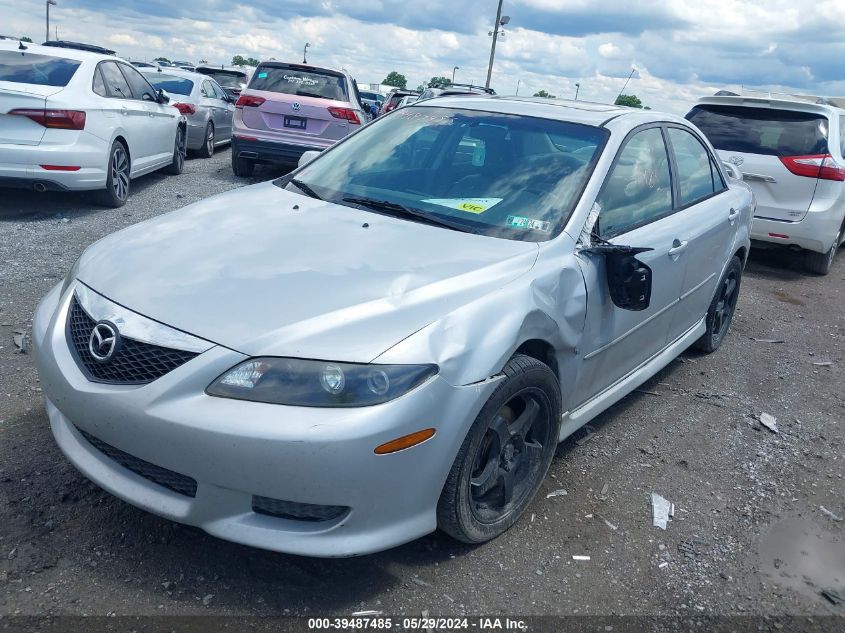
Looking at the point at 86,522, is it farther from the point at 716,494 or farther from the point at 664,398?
the point at 664,398

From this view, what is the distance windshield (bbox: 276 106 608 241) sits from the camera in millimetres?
3447

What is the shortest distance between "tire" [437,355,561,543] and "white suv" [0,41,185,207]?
20.5ft

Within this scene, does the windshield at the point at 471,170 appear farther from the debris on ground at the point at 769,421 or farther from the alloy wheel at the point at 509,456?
the debris on ground at the point at 769,421

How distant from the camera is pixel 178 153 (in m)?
11.2

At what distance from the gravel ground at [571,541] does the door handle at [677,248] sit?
0.99 m

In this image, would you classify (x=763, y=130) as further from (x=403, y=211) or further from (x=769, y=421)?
(x=403, y=211)

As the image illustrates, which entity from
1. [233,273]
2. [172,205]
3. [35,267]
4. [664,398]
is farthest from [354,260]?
[172,205]

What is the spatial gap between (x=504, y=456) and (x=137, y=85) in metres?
8.31

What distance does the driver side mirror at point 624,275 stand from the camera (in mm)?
3375

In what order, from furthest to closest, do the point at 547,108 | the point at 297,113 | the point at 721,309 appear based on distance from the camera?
the point at 297,113
the point at 721,309
the point at 547,108

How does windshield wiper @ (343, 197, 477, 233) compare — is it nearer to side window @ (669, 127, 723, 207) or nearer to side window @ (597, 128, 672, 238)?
side window @ (597, 128, 672, 238)

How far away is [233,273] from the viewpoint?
283cm

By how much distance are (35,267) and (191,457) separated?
14.3 ft

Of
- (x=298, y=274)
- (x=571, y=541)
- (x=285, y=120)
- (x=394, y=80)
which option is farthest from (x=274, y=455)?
(x=394, y=80)
